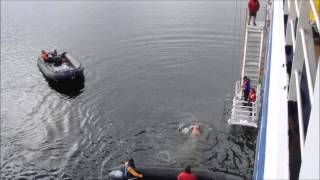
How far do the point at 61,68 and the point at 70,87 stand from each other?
5.56 feet

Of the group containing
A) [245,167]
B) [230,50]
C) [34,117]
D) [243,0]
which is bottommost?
[245,167]

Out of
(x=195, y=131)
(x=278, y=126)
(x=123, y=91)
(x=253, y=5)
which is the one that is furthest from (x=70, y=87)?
(x=278, y=126)

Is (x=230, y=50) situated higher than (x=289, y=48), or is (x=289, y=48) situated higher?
(x=230, y=50)

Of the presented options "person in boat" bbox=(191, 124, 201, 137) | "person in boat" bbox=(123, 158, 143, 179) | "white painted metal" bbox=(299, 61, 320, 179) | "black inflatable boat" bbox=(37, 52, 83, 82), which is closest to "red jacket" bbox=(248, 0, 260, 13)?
"person in boat" bbox=(191, 124, 201, 137)

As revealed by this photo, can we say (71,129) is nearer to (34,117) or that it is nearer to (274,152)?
(34,117)

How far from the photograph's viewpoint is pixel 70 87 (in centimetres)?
2612

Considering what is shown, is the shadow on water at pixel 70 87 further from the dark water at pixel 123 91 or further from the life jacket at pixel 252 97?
the life jacket at pixel 252 97

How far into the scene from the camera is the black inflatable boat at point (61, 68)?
83.7 feet

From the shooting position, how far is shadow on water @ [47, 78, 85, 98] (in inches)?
1008

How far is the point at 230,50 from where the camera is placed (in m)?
31.0

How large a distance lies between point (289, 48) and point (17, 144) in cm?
1580

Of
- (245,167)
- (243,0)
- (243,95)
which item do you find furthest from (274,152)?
(243,0)

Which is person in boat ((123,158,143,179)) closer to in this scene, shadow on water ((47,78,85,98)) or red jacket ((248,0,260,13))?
red jacket ((248,0,260,13))

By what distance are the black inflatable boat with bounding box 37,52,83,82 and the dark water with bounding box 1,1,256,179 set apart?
3.33 feet
